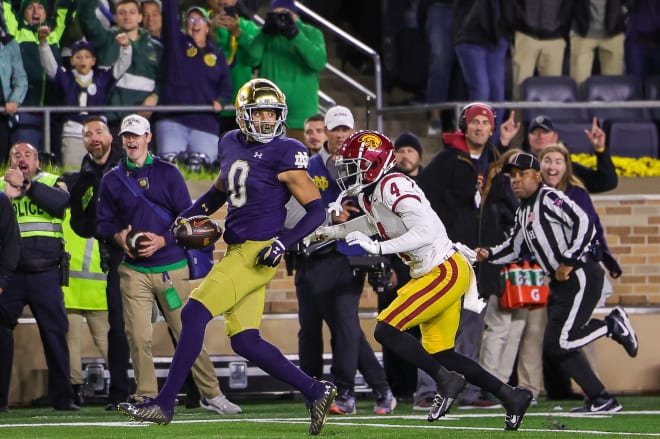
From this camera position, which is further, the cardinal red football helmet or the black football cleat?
the cardinal red football helmet

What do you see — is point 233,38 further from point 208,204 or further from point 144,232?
point 208,204

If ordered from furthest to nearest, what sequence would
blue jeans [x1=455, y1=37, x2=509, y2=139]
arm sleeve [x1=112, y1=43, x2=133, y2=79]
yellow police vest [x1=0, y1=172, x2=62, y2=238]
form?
blue jeans [x1=455, y1=37, x2=509, y2=139], arm sleeve [x1=112, y1=43, x2=133, y2=79], yellow police vest [x1=0, y1=172, x2=62, y2=238]

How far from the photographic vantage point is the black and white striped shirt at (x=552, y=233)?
11.0 meters

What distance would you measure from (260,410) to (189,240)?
2.39 metres

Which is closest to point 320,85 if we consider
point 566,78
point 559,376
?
point 566,78

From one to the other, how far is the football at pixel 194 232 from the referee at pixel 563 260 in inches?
88.2

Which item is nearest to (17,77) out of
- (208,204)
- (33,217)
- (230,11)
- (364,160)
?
(230,11)

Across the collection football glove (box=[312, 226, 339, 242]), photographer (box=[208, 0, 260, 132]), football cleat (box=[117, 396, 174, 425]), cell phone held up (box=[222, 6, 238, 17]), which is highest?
cell phone held up (box=[222, 6, 238, 17])

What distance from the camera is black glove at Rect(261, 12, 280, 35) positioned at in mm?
13750

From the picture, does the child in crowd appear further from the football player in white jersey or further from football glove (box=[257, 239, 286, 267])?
football glove (box=[257, 239, 286, 267])

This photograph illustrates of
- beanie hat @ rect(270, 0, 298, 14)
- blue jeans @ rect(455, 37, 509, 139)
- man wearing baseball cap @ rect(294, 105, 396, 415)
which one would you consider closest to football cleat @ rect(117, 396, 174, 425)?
man wearing baseball cap @ rect(294, 105, 396, 415)

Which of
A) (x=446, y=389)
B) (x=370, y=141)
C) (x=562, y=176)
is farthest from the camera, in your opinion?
(x=562, y=176)

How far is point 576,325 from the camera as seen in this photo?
36.0 feet

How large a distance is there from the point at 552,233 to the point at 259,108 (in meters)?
2.68
